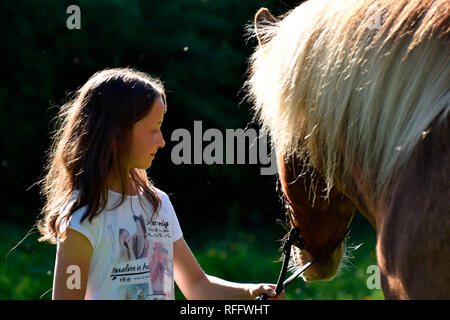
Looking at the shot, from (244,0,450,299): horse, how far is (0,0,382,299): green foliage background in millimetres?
4017

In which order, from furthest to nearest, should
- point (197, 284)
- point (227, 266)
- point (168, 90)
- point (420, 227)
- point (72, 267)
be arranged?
1. point (168, 90)
2. point (227, 266)
3. point (197, 284)
4. point (72, 267)
5. point (420, 227)

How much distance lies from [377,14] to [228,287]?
939mm

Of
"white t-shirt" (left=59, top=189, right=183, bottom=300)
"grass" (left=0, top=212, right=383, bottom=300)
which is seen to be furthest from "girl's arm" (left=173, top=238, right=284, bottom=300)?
"grass" (left=0, top=212, right=383, bottom=300)

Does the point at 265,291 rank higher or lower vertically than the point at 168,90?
lower

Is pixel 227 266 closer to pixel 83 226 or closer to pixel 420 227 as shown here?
pixel 83 226

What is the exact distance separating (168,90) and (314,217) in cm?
456

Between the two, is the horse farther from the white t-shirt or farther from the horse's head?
the white t-shirt

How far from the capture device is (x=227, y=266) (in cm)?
555

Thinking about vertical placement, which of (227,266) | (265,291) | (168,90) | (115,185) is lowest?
(265,291)

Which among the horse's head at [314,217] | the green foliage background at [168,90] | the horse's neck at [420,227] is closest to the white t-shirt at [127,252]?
the horse's head at [314,217]

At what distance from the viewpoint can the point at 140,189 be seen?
183 centimetres

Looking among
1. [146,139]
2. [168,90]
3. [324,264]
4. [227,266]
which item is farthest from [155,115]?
[168,90]
